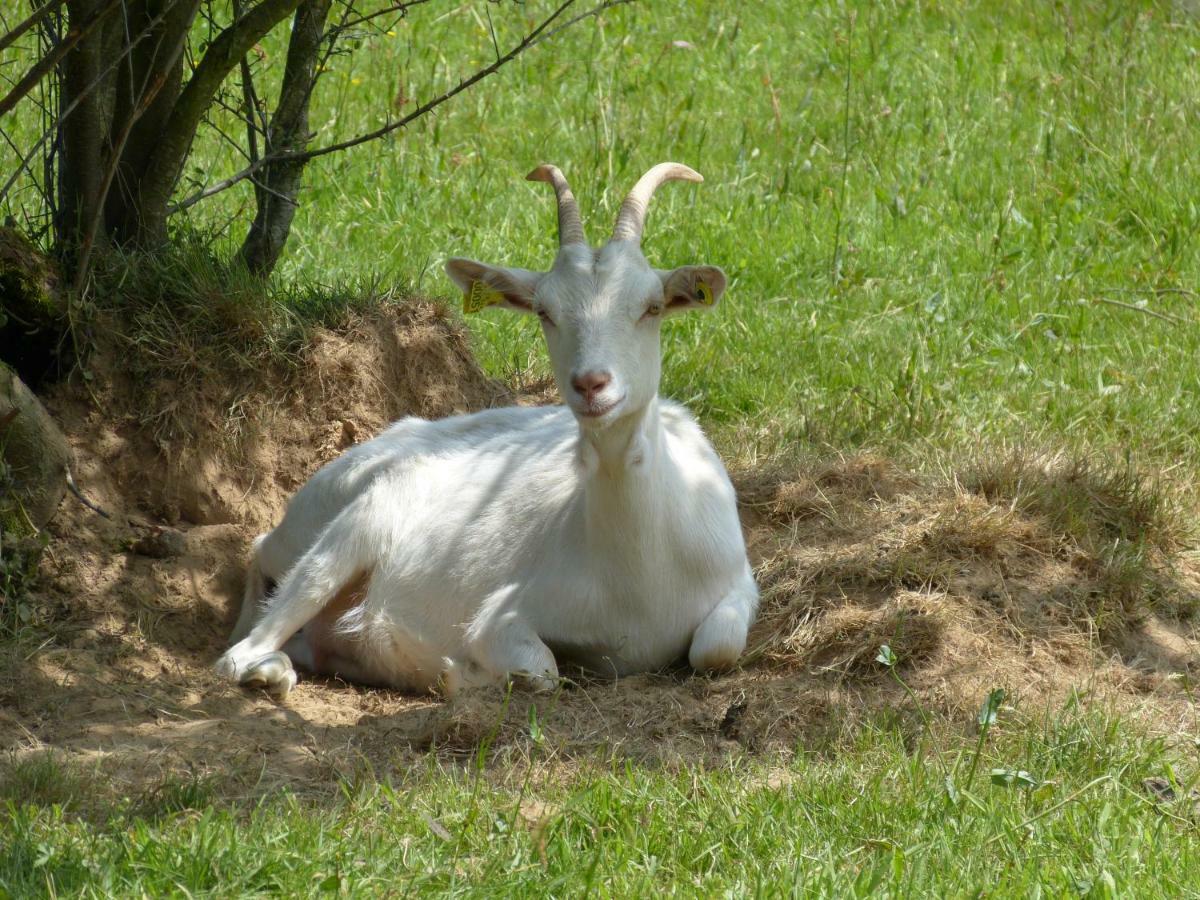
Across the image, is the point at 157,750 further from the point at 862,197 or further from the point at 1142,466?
the point at 862,197

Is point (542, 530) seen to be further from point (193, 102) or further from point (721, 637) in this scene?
point (193, 102)

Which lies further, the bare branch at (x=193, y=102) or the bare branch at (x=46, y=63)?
the bare branch at (x=193, y=102)

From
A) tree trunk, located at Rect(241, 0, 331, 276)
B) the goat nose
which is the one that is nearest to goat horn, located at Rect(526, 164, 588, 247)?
the goat nose

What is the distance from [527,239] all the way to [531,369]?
1226mm

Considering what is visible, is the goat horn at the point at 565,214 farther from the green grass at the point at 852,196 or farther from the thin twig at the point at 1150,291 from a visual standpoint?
the thin twig at the point at 1150,291

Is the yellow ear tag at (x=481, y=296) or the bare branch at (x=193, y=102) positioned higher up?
the bare branch at (x=193, y=102)

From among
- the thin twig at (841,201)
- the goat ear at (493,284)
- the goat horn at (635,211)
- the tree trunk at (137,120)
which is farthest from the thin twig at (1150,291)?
A: the tree trunk at (137,120)

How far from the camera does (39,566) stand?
511 cm

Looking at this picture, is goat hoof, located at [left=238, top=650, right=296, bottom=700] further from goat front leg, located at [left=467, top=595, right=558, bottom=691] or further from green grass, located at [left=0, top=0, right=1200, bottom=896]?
green grass, located at [left=0, top=0, right=1200, bottom=896]

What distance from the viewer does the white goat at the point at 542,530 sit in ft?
14.9

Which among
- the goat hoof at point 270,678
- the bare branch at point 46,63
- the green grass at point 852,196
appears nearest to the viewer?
the bare branch at point 46,63

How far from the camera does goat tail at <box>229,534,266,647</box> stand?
218 inches

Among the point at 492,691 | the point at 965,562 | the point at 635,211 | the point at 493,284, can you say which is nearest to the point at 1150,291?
the point at 965,562

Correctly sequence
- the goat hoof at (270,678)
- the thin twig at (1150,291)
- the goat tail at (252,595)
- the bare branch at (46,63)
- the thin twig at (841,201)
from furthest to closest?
the thin twig at (841,201), the thin twig at (1150,291), the goat tail at (252,595), the goat hoof at (270,678), the bare branch at (46,63)
